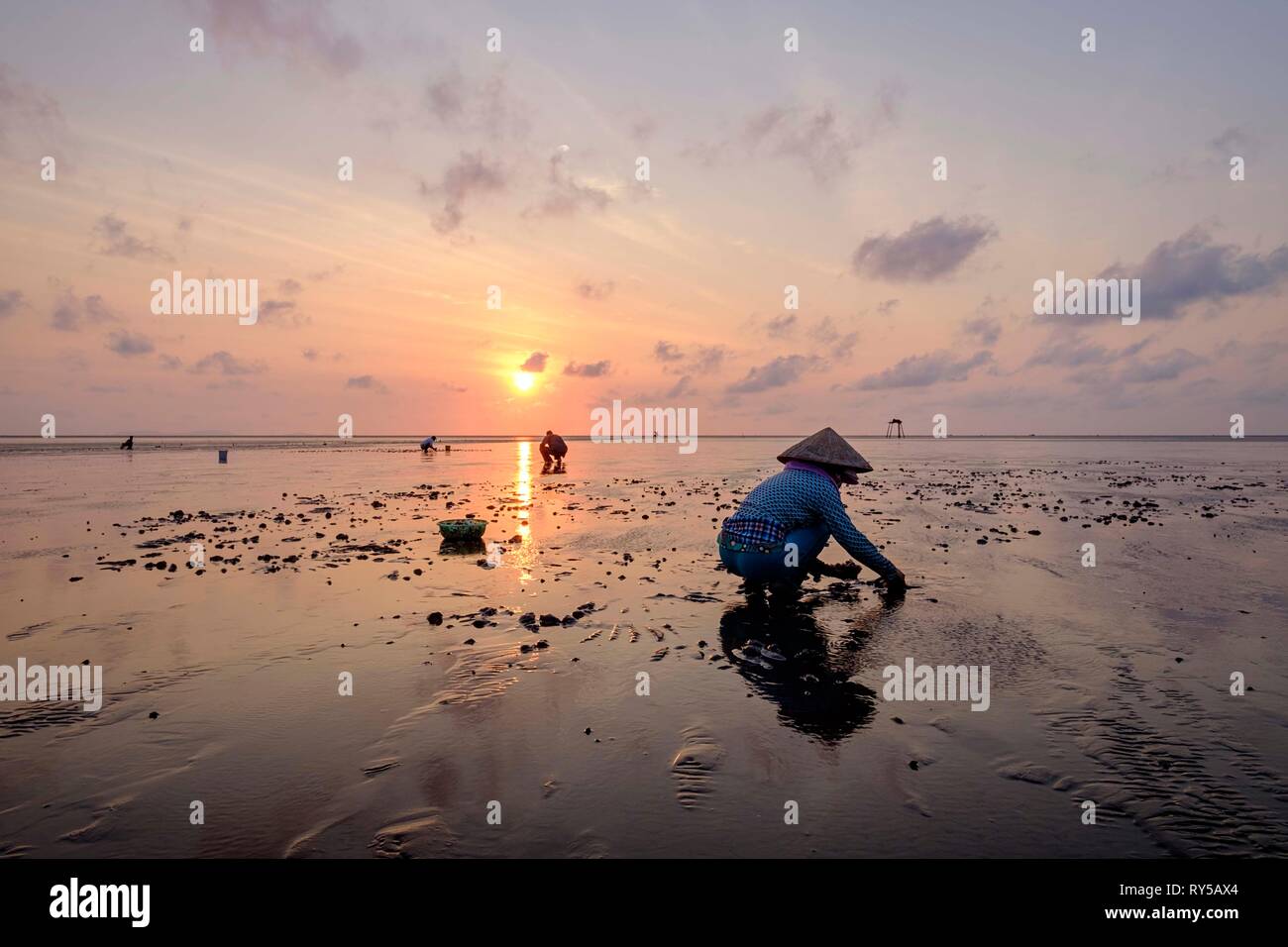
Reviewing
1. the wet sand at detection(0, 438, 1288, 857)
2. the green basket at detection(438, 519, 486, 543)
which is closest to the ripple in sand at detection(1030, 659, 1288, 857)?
the wet sand at detection(0, 438, 1288, 857)

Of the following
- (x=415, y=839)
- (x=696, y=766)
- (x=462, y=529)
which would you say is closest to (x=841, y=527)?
(x=696, y=766)

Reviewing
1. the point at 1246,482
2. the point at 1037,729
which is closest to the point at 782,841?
the point at 1037,729

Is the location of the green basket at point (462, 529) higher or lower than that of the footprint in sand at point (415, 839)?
higher

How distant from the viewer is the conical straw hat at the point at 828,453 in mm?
9969

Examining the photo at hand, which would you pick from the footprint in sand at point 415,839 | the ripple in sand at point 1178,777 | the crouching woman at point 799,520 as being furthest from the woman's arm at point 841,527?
the footprint in sand at point 415,839

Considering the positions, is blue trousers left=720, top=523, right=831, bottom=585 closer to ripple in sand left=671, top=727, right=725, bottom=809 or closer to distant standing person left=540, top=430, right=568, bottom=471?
ripple in sand left=671, top=727, right=725, bottom=809

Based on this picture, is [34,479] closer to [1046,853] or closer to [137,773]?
[137,773]

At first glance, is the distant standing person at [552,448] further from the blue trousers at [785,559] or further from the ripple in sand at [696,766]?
the ripple in sand at [696,766]

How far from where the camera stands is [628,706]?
623 cm

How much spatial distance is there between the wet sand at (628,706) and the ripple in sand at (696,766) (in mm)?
29

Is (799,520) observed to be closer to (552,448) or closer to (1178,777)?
(1178,777)

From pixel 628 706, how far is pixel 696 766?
1315 mm

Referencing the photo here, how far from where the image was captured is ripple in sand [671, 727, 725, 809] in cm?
456
